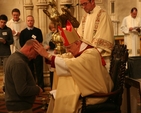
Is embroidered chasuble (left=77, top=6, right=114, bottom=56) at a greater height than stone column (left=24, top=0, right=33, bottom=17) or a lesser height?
lesser

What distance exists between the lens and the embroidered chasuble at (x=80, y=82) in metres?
3.56

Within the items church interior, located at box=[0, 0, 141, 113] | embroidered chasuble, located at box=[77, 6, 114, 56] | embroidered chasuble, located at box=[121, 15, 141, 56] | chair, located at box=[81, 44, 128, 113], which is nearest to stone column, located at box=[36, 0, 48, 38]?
church interior, located at box=[0, 0, 141, 113]

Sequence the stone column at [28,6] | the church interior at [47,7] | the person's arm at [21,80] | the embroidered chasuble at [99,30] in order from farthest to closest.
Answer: the stone column at [28,6]
the church interior at [47,7]
the embroidered chasuble at [99,30]
the person's arm at [21,80]

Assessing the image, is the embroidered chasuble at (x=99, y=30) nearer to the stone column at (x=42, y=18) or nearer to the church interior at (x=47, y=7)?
the church interior at (x=47, y=7)

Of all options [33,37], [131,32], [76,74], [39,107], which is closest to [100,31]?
[76,74]

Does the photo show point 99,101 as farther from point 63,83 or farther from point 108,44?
point 108,44

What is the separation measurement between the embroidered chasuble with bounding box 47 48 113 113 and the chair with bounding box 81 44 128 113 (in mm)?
67

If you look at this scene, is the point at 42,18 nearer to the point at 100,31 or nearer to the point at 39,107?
the point at 39,107

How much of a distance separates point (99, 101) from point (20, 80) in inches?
36.7

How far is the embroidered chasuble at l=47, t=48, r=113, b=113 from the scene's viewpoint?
3559mm

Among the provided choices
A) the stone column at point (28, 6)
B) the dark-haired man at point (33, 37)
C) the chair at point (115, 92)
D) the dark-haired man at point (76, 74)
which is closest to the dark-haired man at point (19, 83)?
the dark-haired man at point (76, 74)

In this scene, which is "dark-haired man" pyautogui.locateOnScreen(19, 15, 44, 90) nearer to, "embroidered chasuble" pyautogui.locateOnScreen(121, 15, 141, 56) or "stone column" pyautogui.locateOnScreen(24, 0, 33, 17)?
"stone column" pyautogui.locateOnScreen(24, 0, 33, 17)

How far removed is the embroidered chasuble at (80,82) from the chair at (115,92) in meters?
0.07

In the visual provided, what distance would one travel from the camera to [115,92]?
11.8ft
